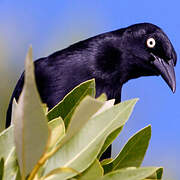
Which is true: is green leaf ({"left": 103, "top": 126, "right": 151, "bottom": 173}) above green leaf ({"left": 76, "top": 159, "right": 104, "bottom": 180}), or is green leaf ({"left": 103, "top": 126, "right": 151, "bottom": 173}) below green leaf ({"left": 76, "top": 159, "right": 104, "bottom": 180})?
below

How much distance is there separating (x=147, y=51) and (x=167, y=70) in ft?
1.88

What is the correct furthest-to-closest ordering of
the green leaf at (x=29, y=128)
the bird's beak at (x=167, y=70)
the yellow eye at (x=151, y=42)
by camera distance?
1. the yellow eye at (x=151, y=42)
2. the bird's beak at (x=167, y=70)
3. the green leaf at (x=29, y=128)

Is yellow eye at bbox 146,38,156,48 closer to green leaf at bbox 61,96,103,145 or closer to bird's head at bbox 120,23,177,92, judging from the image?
bird's head at bbox 120,23,177,92

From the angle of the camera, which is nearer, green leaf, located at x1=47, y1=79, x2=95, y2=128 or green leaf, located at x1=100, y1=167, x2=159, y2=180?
green leaf, located at x1=100, y1=167, x2=159, y2=180

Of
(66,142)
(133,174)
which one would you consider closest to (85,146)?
(66,142)

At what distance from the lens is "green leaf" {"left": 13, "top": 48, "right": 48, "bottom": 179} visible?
4.62 ft

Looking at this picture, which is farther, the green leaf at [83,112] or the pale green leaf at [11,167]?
the pale green leaf at [11,167]

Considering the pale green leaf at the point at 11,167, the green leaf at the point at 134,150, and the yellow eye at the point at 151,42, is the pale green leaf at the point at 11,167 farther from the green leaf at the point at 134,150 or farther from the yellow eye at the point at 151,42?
the yellow eye at the point at 151,42

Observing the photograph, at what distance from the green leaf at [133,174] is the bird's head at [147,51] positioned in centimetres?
483

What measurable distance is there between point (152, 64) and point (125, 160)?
5.07 m

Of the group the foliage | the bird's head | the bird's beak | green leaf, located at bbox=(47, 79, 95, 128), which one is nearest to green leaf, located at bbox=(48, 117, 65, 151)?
the foliage

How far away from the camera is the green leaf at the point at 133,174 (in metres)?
1.65

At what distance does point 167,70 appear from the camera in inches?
261

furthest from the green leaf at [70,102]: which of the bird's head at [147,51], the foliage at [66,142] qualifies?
the bird's head at [147,51]
